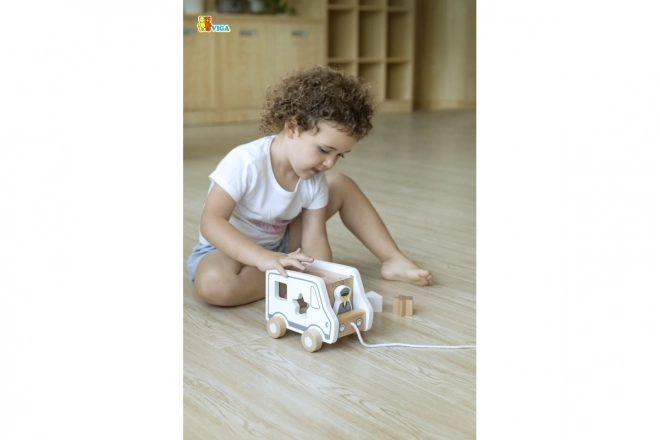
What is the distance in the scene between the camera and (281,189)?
4.18ft

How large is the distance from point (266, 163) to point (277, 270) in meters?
0.23

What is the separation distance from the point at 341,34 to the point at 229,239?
461cm

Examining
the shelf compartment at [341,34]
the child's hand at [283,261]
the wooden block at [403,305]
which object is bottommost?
the wooden block at [403,305]

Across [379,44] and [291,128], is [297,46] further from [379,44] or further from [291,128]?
[291,128]

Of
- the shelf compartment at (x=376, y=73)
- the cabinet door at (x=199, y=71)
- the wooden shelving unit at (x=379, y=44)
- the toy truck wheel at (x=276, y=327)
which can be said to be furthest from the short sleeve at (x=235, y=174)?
the shelf compartment at (x=376, y=73)

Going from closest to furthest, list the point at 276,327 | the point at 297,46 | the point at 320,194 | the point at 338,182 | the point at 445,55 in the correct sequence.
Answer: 1. the point at 276,327
2. the point at 320,194
3. the point at 338,182
4. the point at 297,46
5. the point at 445,55

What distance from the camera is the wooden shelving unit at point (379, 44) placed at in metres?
5.51

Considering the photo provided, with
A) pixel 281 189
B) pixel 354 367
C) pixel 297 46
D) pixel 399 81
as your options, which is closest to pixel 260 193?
pixel 281 189

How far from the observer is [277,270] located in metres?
1.10

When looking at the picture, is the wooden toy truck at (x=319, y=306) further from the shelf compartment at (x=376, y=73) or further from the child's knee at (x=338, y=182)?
the shelf compartment at (x=376, y=73)

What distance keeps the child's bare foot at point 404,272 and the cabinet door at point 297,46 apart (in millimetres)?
3682
